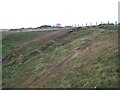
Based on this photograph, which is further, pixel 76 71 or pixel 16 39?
pixel 16 39

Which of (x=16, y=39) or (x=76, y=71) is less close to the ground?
(x=16, y=39)

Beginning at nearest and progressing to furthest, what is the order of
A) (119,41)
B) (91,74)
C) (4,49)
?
1. (91,74)
2. (119,41)
3. (4,49)

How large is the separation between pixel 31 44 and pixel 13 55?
6.41 m

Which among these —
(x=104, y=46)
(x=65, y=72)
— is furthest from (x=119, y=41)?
(x=65, y=72)

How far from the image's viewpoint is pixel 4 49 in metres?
70.4

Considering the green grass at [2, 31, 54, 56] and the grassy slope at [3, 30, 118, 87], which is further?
the green grass at [2, 31, 54, 56]

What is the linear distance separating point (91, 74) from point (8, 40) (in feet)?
185

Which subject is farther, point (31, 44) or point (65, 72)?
Result: point (31, 44)

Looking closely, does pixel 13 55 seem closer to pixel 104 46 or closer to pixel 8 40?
pixel 8 40

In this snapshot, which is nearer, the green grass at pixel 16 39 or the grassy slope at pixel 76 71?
the grassy slope at pixel 76 71

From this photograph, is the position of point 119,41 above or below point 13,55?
above

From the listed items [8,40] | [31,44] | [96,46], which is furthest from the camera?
[8,40]

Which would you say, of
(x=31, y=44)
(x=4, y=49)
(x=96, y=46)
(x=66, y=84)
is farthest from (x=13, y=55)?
(x=66, y=84)

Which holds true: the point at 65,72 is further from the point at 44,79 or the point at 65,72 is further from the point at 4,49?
the point at 4,49
